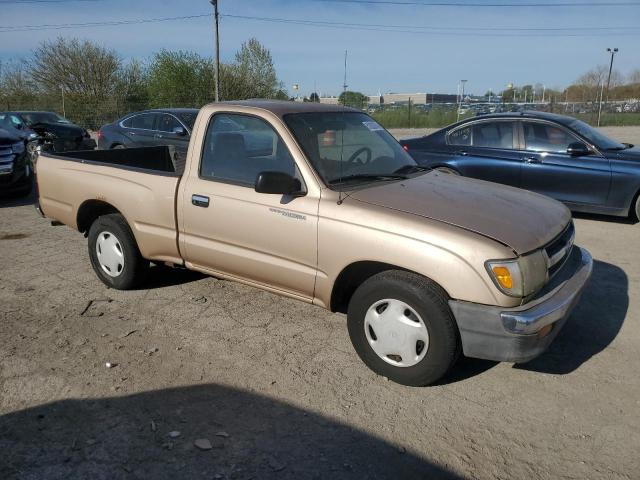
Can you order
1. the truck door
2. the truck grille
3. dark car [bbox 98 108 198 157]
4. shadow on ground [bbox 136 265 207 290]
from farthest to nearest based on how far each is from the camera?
dark car [bbox 98 108 198 157]
shadow on ground [bbox 136 265 207 290]
the truck door
the truck grille

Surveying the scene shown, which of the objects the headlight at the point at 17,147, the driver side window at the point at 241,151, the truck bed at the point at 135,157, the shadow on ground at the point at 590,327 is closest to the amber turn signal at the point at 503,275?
the shadow on ground at the point at 590,327

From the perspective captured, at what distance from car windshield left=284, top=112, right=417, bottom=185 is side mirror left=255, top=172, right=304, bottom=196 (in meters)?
0.27

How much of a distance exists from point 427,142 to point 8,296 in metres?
6.42

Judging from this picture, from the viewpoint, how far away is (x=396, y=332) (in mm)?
3471

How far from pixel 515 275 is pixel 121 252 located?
139 inches

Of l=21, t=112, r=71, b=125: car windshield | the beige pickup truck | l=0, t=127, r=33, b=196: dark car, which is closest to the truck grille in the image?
the beige pickup truck

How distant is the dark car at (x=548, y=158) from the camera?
7742 mm

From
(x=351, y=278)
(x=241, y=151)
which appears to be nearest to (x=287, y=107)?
(x=241, y=151)

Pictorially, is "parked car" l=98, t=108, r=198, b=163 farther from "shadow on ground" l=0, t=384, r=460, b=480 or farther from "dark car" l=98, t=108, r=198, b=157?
"shadow on ground" l=0, t=384, r=460, b=480

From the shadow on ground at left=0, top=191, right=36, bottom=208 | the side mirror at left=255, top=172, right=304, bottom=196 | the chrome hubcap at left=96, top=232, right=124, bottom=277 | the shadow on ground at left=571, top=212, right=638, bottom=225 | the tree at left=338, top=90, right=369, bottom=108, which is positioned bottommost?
the shadow on ground at left=0, top=191, right=36, bottom=208

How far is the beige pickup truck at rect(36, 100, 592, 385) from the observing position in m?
3.21

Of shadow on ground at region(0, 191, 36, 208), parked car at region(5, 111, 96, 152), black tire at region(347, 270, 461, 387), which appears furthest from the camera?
parked car at region(5, 111, 96, 152)

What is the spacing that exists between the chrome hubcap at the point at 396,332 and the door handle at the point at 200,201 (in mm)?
1593

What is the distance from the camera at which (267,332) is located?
437 centimetres
